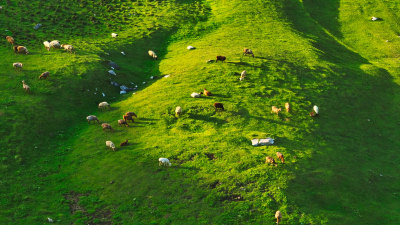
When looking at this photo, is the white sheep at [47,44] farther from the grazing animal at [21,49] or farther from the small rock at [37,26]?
the small rock at [37,26]

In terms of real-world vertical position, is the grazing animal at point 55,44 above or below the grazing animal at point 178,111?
above

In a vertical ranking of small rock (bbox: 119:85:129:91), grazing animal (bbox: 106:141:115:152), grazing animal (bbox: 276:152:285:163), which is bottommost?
small rock (bbox: 119:85:129:91)

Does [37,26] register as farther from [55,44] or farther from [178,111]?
[178,111]

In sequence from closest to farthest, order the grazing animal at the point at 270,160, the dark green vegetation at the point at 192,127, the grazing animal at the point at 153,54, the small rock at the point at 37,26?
the dark green vegetation at the point at 192,127, the grazing animal at the point at 270,160, the grazing animal at the point at 153,54, the small rock at the point at 37,26

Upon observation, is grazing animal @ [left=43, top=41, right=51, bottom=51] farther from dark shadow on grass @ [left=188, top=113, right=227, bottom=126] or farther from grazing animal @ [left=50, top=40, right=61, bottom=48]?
dark shadow on grass @ [left=188, top=113, right=227, bottom=126]

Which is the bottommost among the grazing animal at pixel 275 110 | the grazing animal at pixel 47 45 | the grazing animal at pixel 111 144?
the grazing animal at pixel 275 110

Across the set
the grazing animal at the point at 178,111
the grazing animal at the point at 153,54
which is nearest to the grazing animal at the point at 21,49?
the grazing animal at the point at 153,54

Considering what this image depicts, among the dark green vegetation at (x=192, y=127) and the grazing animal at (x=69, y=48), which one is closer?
the dark green vegetation at (x=192, y=127)

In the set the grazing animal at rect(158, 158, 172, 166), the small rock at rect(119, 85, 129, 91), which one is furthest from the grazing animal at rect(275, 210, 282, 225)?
the small rock at rect(119, 85, 129, 91)

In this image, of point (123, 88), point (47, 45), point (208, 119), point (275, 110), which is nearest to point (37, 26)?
point (47, 45)
